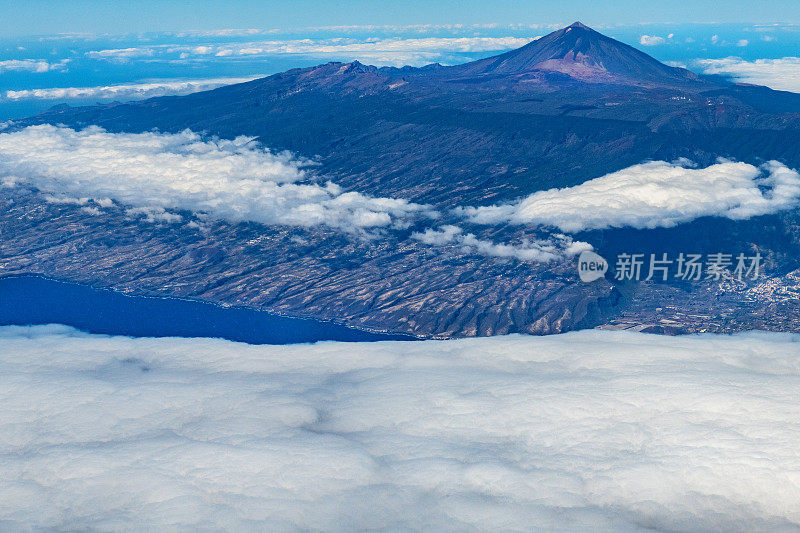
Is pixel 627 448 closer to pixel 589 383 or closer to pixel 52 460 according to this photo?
pixel 589 383

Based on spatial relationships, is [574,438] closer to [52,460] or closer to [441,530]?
[441,530]

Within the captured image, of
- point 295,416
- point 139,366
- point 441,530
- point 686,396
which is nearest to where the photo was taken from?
point 441,530

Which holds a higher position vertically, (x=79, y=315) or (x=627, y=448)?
(x=627, y=448)

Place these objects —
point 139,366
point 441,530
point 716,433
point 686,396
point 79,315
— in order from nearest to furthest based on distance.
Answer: point 441,530 < point 716,433 < point 686,396 < point 139,366 < point 79,315

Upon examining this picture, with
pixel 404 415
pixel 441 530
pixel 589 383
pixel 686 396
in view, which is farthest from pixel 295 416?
pixel 686 396

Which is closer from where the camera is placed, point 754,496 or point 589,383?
point 754,496

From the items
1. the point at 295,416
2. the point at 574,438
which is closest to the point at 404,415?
the point at 295,416

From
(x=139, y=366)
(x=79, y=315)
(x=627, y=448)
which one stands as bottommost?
(x=79, y=315)
